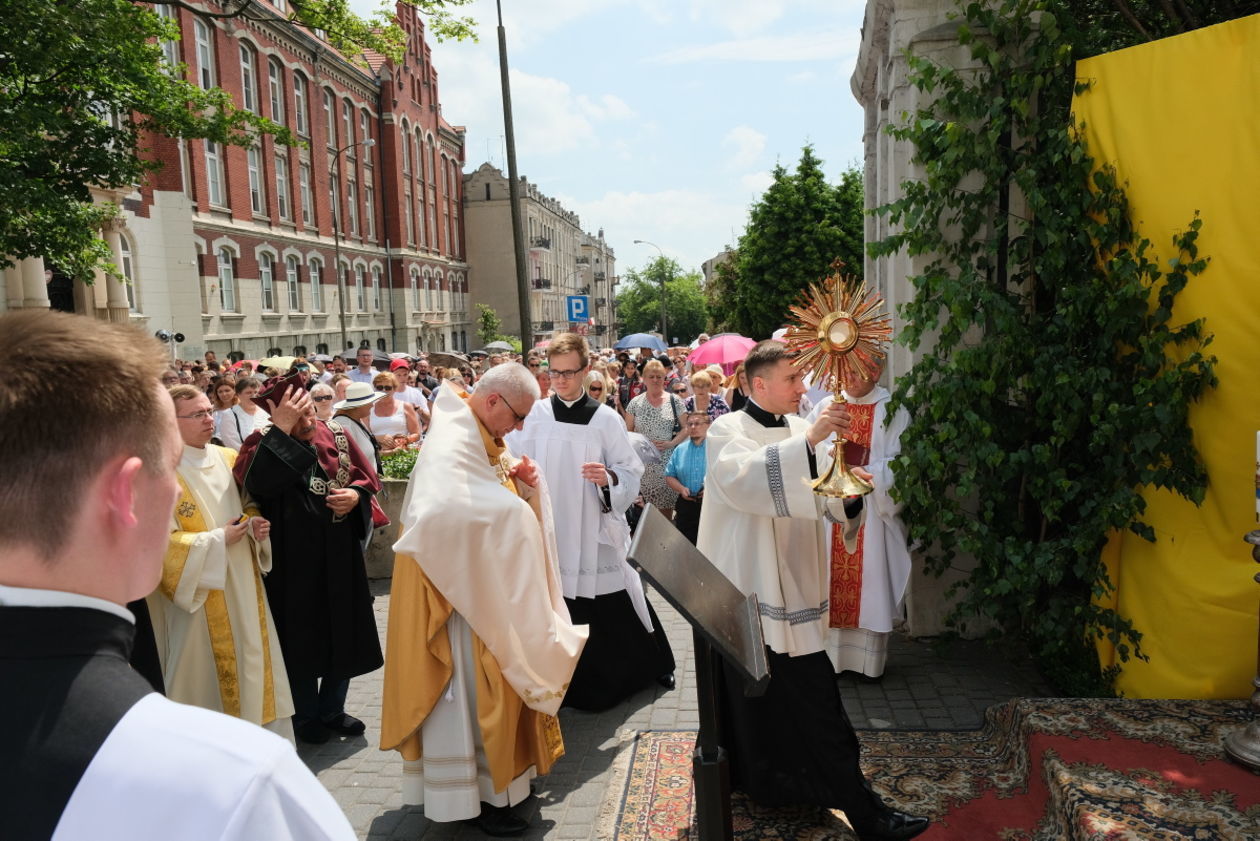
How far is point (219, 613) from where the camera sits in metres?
4.18

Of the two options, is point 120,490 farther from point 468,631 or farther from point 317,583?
point 317,583

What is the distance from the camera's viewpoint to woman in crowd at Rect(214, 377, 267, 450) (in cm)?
757

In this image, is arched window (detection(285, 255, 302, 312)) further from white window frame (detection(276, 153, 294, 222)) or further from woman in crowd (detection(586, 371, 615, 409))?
woman in crowd (detection(586, 371, 615, 409))

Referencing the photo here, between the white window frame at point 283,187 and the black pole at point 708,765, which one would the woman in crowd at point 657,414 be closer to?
the black pole at point 708,765

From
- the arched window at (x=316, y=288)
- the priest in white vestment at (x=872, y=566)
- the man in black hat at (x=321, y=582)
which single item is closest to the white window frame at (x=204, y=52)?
the arched window at (x=316, y=288)

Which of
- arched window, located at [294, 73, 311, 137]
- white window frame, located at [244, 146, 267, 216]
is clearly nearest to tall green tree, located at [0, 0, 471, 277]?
white window frame, located at [244, 146, 267, 216]

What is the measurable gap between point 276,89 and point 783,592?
3597 cm

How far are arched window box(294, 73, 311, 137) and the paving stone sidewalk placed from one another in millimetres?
34870

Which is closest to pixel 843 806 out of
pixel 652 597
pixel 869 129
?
pixel 652 597

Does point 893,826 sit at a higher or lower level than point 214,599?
lower

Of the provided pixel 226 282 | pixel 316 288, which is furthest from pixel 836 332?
pixel 316 288

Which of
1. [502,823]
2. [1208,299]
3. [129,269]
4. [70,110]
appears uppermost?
[70,110]

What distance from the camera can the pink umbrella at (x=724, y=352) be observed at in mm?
11508

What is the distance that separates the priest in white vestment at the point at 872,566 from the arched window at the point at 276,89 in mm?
33516
